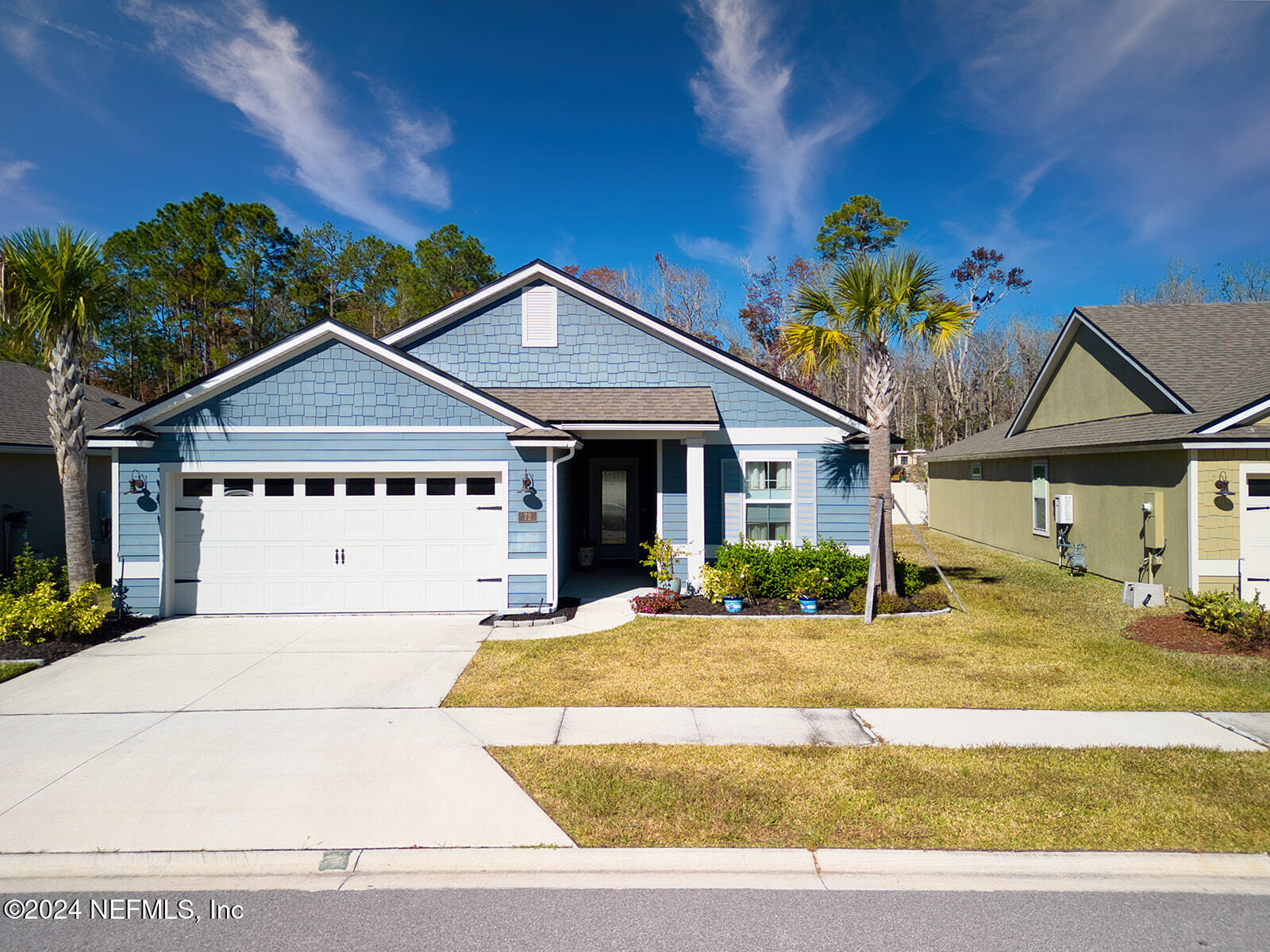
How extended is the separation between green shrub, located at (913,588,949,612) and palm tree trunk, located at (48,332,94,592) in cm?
1255

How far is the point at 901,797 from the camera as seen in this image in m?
4.66

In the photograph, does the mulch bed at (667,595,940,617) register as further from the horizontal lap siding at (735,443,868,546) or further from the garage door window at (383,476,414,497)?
the garage door window at (383,476,414,497)

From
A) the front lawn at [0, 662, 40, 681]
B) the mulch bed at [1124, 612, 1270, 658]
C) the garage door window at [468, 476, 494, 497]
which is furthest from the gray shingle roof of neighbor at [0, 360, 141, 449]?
the mulch bed at [1124, 612, 1270, 658]

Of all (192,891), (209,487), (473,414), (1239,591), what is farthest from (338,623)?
(1239,591)

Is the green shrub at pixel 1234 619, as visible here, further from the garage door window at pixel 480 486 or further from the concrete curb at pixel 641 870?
the garage door window at pixel 480 486

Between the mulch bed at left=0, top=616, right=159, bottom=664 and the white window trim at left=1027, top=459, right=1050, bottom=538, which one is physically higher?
the white window trim at left=1027, top=459, right=1050, bottom=538

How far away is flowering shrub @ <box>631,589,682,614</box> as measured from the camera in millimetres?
10828

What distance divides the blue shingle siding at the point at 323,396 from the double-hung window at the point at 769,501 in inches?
240

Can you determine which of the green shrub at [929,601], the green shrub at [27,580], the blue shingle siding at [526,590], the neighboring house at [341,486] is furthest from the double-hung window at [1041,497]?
the green shrub at [27,580]

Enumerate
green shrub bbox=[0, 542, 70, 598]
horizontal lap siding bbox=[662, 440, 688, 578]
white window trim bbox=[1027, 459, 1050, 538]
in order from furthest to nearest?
white window trim bbox=[1027, 459, 1050, 538], horizontal lap siding bbox=[662, 440, 688, 578], green shrub bbox=[0, 542, 70, 598]

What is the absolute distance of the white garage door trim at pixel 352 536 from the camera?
10.3 m

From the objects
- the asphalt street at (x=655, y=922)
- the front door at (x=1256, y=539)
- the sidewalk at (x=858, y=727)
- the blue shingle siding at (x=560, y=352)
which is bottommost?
the asphalt street at (x=655, y=922)

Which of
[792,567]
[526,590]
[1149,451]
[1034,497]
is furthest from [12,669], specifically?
[1034,497]

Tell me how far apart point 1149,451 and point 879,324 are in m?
5.85
